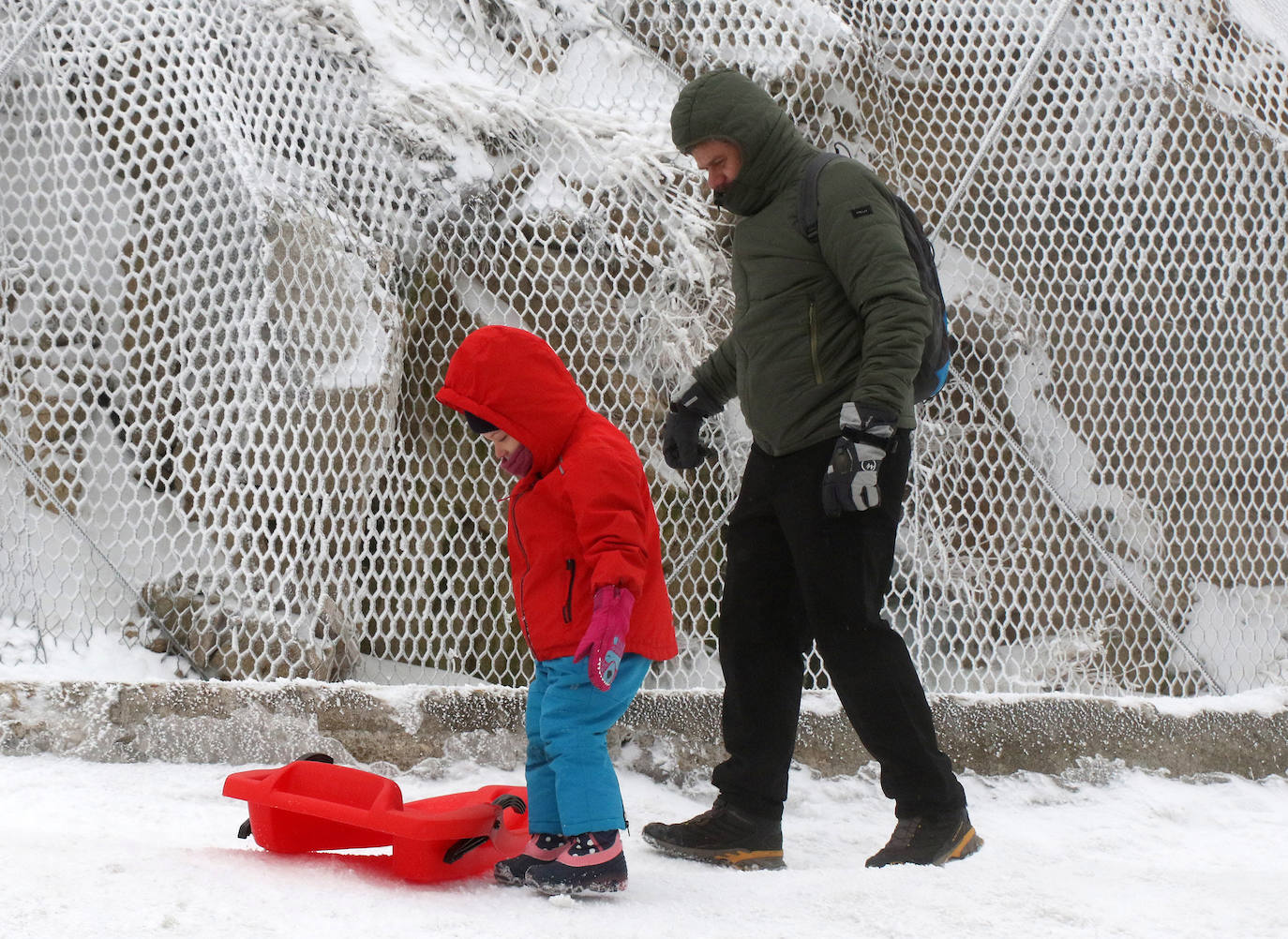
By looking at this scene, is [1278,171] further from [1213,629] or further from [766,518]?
[766,518]

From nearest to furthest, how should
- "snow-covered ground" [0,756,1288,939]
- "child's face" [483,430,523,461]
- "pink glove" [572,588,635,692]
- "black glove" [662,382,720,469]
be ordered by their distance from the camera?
1. "snow-covered ground" [0,756,1288,939]
2. "pink glove" [572,588,635,692]
3. "child's face" [483,430,523,461]
4. "black glove" [662,382,720,469]

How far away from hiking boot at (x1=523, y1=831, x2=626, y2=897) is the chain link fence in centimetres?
126

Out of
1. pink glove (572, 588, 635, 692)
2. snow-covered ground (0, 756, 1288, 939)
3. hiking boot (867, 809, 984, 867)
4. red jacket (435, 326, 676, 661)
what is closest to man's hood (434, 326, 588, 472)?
red jacket (435, 326, 676, 661)

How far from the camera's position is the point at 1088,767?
3131mm

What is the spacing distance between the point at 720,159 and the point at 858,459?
0.71 metres

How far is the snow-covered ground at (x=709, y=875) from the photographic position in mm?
1687

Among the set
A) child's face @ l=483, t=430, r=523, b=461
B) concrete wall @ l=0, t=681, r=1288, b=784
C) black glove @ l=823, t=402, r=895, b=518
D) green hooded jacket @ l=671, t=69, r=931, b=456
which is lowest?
concrete wall @ l=0, t=681, r=1288, b=784

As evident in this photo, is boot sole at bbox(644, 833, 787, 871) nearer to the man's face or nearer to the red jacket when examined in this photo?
the red jacket

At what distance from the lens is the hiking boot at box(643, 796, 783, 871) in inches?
91.8

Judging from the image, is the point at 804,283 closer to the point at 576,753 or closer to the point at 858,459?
the point at 858,459

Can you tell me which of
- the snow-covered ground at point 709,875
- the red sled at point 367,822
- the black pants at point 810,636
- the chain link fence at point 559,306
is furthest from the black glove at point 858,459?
the chain link fence at point 559,306

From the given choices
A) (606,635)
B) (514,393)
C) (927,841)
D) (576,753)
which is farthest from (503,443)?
(927,841)

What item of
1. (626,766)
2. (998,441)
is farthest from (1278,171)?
(626,766)

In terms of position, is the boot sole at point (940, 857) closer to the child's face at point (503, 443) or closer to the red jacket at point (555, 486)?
the red jacket at point (555, 486)
